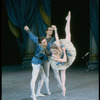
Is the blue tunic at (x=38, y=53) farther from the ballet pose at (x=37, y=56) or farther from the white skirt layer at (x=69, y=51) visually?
the white skirt layer at (x=69, y=51)

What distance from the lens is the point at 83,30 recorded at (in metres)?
12.0

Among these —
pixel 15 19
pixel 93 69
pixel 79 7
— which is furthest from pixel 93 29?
pixel 15 19

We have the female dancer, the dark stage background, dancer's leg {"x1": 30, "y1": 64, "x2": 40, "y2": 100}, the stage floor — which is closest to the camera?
dancer's leg {"x1": 30, "y1": 64, "x2": 40, "y2": 100}

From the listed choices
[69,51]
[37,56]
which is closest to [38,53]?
[37,56]

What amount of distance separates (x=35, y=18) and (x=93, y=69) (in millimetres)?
3209

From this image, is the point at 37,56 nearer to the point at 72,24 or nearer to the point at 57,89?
the point at 57,89

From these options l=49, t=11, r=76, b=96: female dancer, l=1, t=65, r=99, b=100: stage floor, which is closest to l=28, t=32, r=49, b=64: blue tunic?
l=49, t=11, r=76, b=96: female dancer

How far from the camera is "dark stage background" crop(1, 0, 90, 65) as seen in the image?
11805 mm

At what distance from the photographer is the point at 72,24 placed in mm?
11977

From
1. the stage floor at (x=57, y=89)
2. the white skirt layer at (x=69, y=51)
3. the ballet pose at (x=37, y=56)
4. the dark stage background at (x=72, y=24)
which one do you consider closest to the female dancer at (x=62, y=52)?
the white skirt layer at (x=69, y=51)

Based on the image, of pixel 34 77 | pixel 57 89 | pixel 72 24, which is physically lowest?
pixel 57 89

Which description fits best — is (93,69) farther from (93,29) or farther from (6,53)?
(6,53)

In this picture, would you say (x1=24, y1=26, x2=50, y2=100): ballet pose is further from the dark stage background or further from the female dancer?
the dark stage background

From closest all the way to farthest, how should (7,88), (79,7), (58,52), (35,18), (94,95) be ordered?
(58,52)
(94,95)
(7,88)
(35,18)
(79,7)
